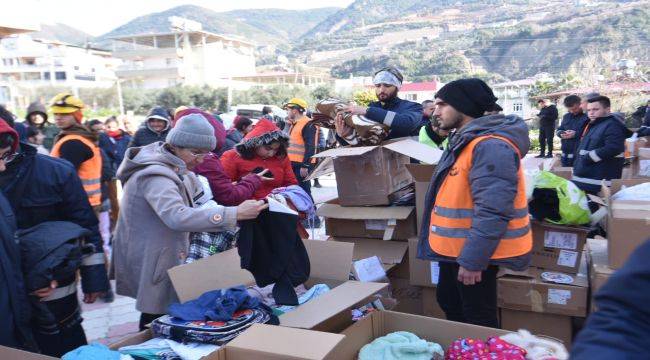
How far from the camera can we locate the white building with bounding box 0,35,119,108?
213ft

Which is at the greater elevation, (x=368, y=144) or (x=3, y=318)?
(x=368, y=144)

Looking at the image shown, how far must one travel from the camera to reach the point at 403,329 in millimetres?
2123

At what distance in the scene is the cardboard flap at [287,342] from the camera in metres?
1.58

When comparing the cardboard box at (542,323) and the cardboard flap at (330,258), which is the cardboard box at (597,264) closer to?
the cardboard box at (542,323)

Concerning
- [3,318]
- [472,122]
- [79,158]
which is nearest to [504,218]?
[472,122]

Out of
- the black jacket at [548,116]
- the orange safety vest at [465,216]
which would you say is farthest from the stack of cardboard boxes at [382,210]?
the black jacket at [548,116]

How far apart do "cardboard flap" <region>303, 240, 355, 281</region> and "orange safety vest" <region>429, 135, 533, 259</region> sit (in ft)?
1.74

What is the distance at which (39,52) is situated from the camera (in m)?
71.8

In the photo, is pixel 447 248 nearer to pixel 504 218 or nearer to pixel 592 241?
pixel 504 218

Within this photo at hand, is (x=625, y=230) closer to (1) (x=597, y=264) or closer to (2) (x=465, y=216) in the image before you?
(1) (x=597, y=264)

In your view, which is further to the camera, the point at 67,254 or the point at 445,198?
the point at 445,198

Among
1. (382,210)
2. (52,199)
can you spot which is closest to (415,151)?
(382,210)

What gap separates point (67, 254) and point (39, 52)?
82.7 meters

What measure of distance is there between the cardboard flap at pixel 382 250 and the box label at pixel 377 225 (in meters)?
0.10
